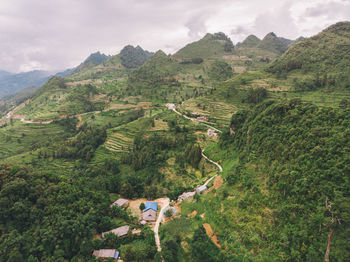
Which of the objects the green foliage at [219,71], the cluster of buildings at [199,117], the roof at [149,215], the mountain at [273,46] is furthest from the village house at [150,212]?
the mountain at [273,46]

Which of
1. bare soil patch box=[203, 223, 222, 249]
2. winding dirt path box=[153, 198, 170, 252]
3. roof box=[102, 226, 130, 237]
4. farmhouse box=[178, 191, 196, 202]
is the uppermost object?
bare soil patch box=[203, 223, 222, 249]

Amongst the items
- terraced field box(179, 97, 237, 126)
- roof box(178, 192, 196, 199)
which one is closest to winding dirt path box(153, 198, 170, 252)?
roof box(178, 192, 196, 199)

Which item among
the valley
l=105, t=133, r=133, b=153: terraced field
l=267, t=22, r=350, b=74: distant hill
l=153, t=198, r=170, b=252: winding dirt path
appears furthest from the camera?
l=267, t=22, r=350, b=74: distant hill

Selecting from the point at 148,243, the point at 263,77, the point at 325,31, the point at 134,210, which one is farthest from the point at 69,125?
the point at 325,31

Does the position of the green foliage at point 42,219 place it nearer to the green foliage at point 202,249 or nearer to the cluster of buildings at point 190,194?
the cluster of buildings at point 190,194

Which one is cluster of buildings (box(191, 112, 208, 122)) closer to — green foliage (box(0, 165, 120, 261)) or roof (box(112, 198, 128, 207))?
roof (box(112, 198, 128, 207))

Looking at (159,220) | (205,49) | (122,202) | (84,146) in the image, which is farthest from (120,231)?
(205,49)
